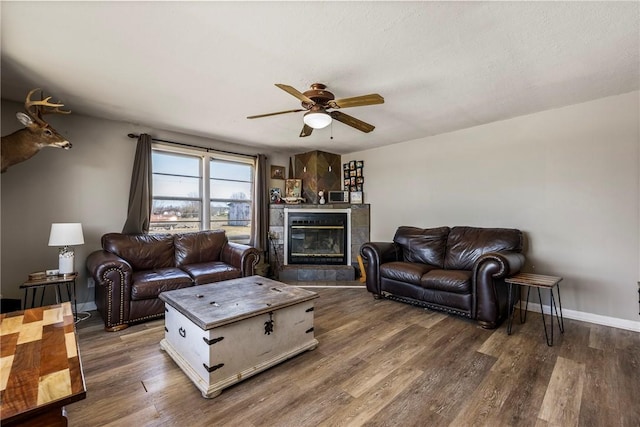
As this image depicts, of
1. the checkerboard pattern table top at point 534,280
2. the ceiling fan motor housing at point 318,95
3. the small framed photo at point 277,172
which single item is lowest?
the checkerboard pattern table top at point 534,280

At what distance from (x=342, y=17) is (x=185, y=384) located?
8.46ft

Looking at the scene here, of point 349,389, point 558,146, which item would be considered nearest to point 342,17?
point 349,389

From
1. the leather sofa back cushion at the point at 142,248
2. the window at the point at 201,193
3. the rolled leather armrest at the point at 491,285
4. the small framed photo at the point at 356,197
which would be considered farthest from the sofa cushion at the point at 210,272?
the rolled leather armrest at the point at 491,285

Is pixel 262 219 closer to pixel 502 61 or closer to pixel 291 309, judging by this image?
pixel 291 309

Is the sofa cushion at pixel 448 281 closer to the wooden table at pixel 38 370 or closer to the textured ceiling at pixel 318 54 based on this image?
the textured ceiling at pixel 318 54

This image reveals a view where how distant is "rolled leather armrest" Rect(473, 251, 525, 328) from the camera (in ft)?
8.84

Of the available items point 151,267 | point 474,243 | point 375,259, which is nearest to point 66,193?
point 151,267

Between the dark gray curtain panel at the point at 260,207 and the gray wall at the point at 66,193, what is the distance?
1.66m

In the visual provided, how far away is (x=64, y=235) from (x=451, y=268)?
168 inches

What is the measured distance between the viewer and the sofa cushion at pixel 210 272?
3180 millimetres

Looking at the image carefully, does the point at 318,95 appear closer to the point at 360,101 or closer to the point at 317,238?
the point at 360,101

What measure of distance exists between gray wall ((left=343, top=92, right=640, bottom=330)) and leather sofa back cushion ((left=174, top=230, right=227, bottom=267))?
322 centimetres

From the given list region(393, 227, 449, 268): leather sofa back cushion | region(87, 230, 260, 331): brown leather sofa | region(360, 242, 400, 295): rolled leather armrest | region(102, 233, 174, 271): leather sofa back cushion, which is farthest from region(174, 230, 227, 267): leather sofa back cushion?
region(393, 227, 449, 268): leather sofa back cushion

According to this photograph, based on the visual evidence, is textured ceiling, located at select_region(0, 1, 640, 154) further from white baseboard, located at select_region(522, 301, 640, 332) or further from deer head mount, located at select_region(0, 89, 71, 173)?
white baseboard, located at select_region(522, 301, 640, 332)
